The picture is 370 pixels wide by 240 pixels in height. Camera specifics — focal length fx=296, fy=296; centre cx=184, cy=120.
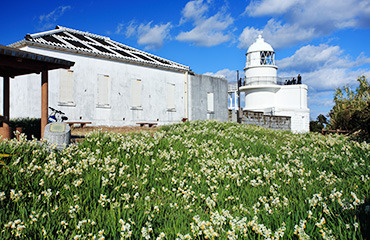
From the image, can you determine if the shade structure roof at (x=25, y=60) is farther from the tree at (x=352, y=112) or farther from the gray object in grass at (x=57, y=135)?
the tree at (x=352, y=112)

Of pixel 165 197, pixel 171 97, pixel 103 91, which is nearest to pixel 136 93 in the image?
pixel 103 91

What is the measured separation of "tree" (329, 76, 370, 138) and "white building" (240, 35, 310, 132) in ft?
42.0

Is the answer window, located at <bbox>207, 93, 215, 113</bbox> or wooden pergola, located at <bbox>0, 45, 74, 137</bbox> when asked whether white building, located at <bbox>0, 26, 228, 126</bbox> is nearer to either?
window, located at <bbox>207, 93, 215, 113</bbox>

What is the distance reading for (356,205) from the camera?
4.40 m

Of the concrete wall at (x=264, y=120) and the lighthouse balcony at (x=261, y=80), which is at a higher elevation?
the lighthouse balcony at (x=261, y=80)

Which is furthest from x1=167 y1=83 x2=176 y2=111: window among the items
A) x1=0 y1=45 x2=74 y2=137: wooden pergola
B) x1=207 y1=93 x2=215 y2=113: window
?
x1=0 y1=45 x2=74 y2=137: wooden pergola

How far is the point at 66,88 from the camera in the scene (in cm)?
1745

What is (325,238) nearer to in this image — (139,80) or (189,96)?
(139,80)

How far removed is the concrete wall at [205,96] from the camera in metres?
25.4

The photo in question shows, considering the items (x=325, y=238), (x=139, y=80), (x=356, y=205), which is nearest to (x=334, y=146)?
(x=356, y=205)

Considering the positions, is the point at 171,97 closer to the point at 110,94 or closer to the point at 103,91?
the point at 110,94

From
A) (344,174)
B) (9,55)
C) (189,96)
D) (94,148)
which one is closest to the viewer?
(344,174)

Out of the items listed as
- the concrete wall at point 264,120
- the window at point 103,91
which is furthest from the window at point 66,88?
the concrete wall at point 264,120

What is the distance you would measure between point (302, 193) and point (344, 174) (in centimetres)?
206
